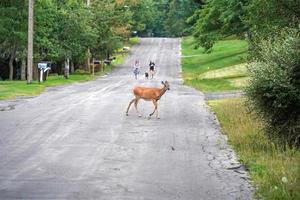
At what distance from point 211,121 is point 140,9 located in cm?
9923

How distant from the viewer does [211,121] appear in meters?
20.4

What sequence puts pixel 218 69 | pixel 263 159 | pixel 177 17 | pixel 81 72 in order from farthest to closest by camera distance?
pixel 177 17
pixel 81 72
pixel 218 69
pixel 263 159

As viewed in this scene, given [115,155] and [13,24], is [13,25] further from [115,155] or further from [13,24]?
[115,155]

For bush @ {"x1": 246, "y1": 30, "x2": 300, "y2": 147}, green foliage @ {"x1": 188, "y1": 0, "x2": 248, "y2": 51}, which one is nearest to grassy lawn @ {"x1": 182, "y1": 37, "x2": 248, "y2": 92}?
green foliage @ {"x1": 188, "y1": 0, "x2": 248, "y2": 51}

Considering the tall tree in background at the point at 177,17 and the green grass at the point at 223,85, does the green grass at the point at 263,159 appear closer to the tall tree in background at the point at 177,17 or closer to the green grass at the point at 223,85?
the green grass at the point at 223,85

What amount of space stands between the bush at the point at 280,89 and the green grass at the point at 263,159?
0.49 m

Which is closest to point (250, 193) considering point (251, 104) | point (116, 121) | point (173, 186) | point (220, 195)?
point (220, 195)

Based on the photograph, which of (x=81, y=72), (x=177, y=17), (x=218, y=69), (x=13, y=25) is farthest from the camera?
(x=177, y=17)

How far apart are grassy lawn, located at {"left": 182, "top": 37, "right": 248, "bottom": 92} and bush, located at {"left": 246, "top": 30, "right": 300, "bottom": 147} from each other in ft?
40.6

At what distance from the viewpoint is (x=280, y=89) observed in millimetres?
14594

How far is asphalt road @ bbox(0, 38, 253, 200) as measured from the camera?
1018 centimetres

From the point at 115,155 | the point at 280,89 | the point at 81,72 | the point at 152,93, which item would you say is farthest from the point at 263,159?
the point at 81,72

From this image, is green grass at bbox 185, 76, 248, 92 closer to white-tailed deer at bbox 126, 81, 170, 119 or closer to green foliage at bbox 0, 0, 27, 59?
green foliage at bbox 0, 0, 27, 59

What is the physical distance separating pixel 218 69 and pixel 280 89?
4399 centimetres
